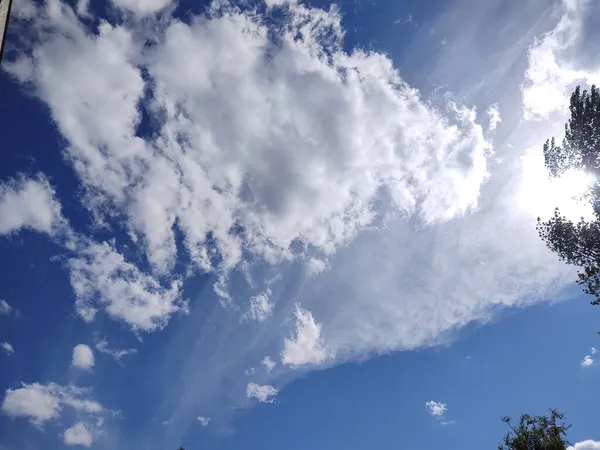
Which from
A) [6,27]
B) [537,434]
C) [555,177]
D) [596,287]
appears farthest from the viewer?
[537,434]

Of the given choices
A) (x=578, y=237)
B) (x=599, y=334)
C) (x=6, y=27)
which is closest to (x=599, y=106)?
(x=578, y=237)

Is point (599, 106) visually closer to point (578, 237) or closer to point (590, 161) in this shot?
point (590, 161)

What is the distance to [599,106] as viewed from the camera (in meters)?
21.2

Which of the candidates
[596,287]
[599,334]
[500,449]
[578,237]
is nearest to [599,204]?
[578,237]

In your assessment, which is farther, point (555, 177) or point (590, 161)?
point (555, 177)

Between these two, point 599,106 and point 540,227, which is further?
point 540,227

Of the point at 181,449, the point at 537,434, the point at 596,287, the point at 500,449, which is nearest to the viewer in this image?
the point at 596,287

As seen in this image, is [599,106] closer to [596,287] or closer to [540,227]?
[540,227]

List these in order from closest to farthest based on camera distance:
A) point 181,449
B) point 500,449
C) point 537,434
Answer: point 537,434 < point 500,449 < point 181,449

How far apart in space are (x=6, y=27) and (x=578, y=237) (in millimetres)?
29088

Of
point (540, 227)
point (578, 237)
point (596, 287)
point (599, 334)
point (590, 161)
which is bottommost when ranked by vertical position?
point (599, 334)

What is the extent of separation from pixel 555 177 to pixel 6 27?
2875 cm

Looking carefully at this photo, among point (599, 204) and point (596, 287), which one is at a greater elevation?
point (599, 204)

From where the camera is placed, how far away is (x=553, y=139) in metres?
23.4
